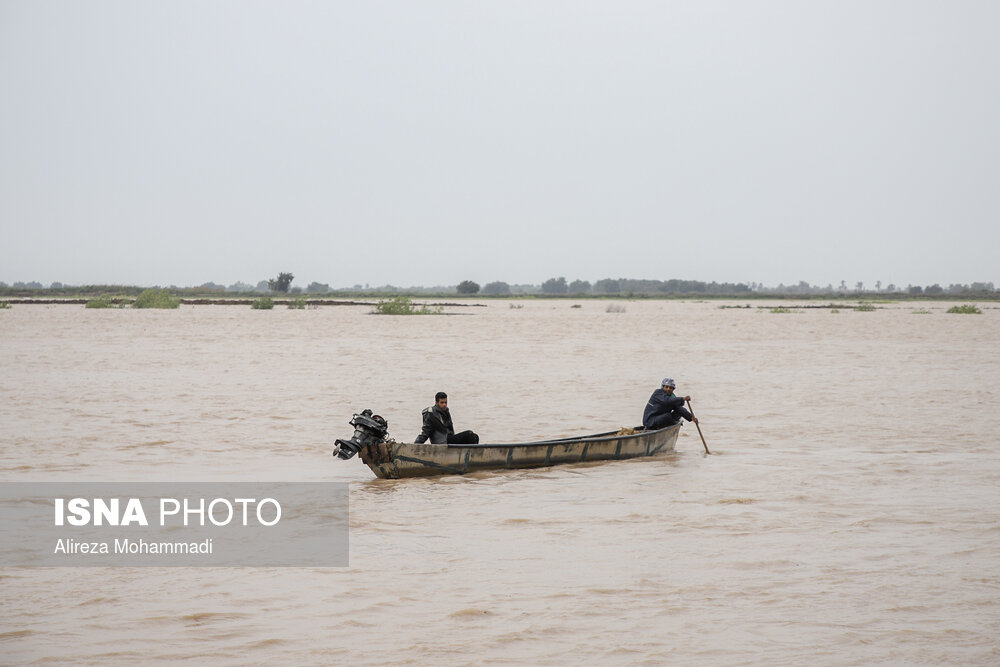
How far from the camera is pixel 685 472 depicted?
1374 cm

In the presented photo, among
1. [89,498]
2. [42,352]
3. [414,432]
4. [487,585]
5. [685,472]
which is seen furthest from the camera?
[42,352]

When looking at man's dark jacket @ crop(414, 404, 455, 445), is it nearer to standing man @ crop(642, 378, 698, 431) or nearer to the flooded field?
the flooded field

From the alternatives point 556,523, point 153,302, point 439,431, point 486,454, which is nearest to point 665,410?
point 486,454

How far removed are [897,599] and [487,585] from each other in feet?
11.0

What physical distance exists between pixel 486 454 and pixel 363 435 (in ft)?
5.87

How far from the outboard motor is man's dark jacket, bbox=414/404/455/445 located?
85 centimetres

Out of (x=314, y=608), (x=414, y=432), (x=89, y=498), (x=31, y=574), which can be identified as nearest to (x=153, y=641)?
(x=314, y=608)

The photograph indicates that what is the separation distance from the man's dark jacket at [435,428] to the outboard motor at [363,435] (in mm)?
853

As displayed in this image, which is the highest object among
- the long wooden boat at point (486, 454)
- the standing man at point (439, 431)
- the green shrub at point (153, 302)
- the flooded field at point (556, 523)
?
the green shrub at point (153, 302)

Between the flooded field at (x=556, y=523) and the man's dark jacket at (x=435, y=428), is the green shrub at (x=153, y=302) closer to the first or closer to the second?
the flooded field at (x=556, y=523)

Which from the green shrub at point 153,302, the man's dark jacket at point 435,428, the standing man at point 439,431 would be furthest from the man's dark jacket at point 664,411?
the green shrub at point 153,302

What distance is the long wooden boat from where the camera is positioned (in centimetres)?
1257

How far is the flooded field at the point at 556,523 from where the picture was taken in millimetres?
6805

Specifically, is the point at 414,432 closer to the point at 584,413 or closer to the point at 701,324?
the point at 584,413
